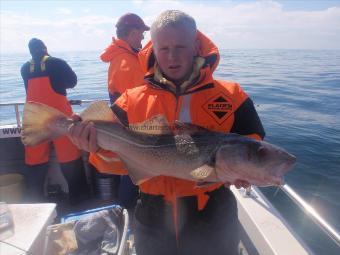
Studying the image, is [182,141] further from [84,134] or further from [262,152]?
[84,134]

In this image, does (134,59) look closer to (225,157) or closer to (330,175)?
(225,157)

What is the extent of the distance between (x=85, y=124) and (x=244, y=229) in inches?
101

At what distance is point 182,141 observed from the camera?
268 centimetres

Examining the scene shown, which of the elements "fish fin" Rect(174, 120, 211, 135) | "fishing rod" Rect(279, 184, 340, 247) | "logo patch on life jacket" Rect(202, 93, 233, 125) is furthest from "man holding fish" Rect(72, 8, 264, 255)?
"fishing rod" Rect(279, 184, 340, 247)

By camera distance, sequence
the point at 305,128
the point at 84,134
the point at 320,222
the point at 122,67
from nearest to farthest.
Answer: the point at 84,134 → the point at 320,222 → the point at 122,67 → the point at 305,128

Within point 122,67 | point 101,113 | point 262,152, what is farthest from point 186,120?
point 122,67

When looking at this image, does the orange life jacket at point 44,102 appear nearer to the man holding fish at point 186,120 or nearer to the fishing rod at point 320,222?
the man holding fish at point 186,120

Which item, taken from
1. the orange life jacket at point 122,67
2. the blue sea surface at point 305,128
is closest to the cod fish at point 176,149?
the orange life jacket at point 122,67

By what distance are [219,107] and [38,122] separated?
1.64 meters

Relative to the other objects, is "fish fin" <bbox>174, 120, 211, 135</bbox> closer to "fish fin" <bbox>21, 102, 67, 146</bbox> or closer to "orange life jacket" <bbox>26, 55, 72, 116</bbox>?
"fish fin" <bbox>21, 102, 67, 146</bbox>

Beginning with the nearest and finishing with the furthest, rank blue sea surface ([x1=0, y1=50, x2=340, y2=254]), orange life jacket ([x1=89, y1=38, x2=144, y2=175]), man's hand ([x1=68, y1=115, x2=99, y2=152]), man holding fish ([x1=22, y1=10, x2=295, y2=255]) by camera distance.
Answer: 1. man holding fish ([x1=22, y1=10, x2=295, y2=255])
2. man's hand ([x1=68, y1=115, x2=99, y2=152])
3. orange life jacket ([x1=89, y1=38, x2=144, y2=175])
4. blue sea surface ([x1=0, y1=50, x2=340, y2=254])

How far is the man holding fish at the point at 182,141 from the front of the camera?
8.48ft

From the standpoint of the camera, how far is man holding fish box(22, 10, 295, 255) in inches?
102

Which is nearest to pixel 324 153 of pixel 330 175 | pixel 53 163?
pixel 330 175
